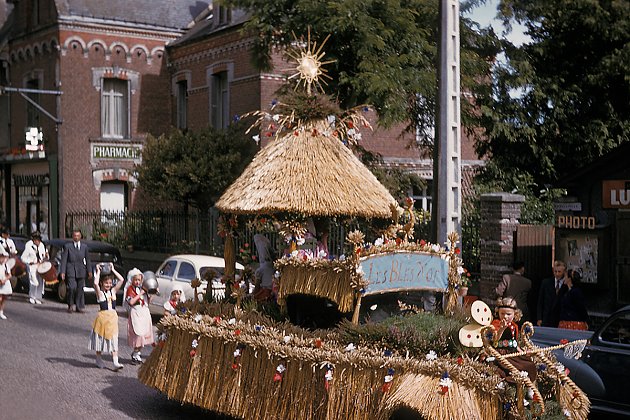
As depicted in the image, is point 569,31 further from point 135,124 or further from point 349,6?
point 135,124

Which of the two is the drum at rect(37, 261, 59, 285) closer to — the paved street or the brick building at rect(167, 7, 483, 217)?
the paved street

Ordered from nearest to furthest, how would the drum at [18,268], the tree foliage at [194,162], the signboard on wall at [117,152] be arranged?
1. the drum at [18,268]
2. the tree foliage at [194,162]
3. the signboard on wall at [117,152]

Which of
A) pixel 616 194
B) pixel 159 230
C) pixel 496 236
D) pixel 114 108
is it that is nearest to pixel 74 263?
pixel 159 230

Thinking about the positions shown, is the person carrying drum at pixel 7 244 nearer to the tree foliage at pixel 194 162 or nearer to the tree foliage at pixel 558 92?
the tree foliage at pixel 194 162

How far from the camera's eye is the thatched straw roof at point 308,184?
888cm

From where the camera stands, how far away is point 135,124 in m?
33.1

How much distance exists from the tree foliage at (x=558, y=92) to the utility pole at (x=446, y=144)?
8.69 meters


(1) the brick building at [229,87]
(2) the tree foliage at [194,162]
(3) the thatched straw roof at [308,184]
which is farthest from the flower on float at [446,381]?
(1) the brick building at [229,87]

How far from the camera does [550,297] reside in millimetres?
13156

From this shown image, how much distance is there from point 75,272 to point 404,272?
1216 cm

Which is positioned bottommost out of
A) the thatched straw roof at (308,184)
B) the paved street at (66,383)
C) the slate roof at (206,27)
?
the paved street at (66,383)

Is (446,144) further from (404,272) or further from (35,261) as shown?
(35,261)

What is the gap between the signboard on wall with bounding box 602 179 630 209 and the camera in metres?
14.4

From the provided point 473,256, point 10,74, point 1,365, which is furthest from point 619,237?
point 10,74
